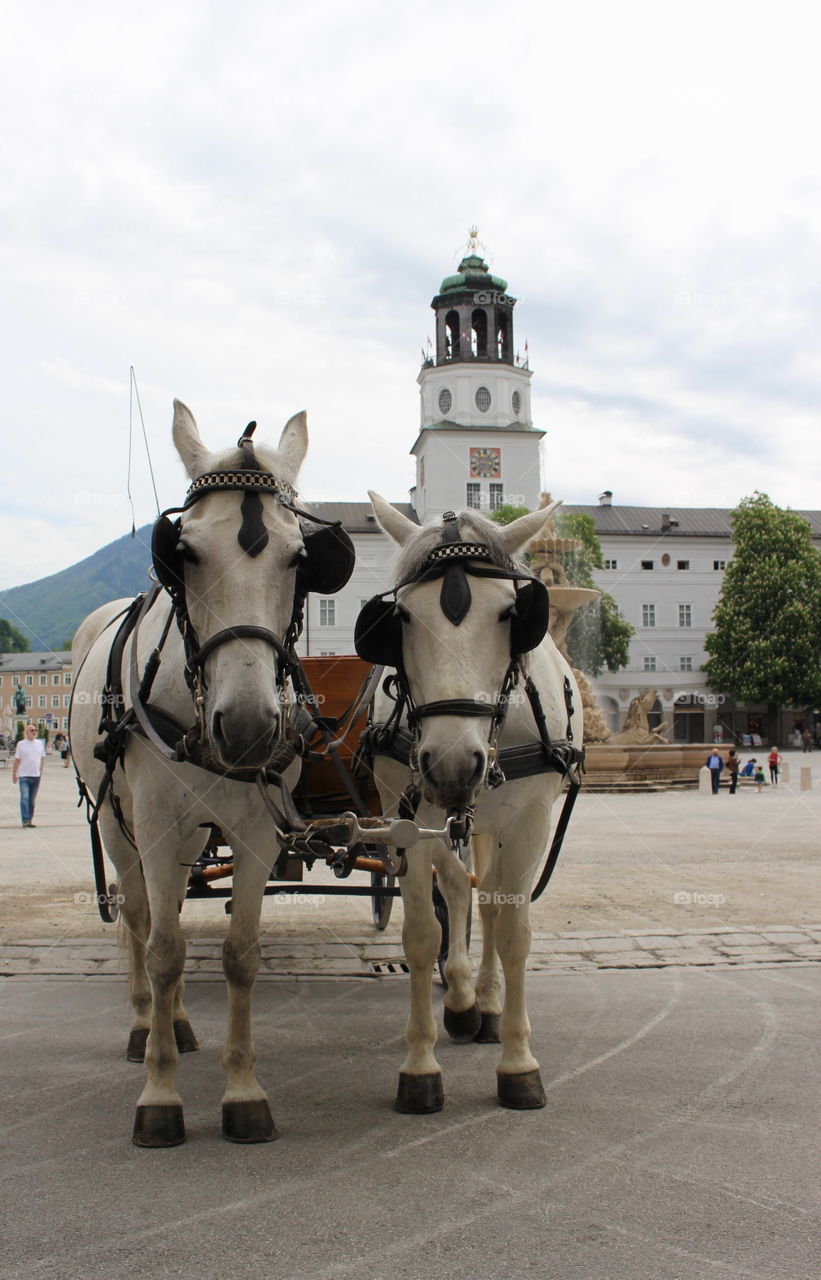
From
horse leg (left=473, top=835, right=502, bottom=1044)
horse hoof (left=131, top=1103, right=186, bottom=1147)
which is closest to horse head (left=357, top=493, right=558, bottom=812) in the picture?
horse hoof (left=131, top=1103, right=186, bottom=1147)

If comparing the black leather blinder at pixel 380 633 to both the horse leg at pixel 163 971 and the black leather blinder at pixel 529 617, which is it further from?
the horse leg at pixel 163 971

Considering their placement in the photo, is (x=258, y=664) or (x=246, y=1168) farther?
(x=246, y=1168)

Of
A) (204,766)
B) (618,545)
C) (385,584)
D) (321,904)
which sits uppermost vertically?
(618,545)

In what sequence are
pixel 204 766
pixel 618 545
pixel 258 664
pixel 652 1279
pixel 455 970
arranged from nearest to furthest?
pixel 652 1279
pixel 258 664
pixel 204 766
pixel 455 970
pixel 618 545

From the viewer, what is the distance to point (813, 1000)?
5.97m

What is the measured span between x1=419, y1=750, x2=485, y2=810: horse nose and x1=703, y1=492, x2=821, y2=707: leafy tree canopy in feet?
204

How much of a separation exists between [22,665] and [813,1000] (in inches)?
5008

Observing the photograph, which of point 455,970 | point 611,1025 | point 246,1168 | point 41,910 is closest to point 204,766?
point 246,1168

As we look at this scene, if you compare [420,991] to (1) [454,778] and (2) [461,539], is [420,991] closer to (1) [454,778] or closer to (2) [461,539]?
(1) [454,778]

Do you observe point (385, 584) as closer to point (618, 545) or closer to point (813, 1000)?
point (813, 1000)

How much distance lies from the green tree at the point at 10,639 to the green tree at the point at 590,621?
85.5 meters

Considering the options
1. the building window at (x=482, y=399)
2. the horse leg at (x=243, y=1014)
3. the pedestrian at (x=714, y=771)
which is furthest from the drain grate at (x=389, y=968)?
the building window at (x=482, y=399)

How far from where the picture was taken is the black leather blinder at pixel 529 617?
3.94 m

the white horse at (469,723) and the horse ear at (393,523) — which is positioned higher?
the horse ear at (393,523)
